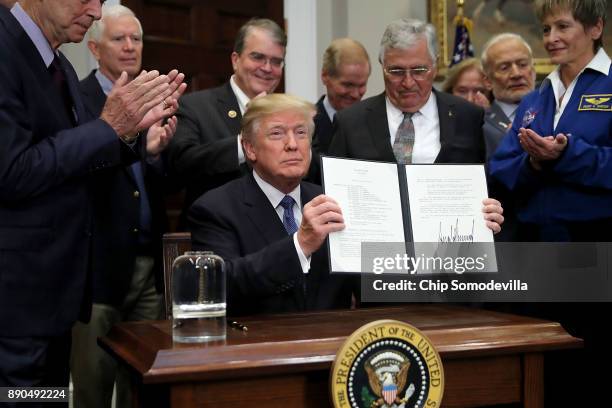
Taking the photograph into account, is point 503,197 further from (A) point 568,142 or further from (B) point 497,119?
(B) point 497,119

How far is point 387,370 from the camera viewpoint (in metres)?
1.96

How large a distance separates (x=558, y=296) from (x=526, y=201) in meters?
0.40

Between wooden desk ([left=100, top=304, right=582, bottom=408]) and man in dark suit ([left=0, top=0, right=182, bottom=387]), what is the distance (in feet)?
0.68

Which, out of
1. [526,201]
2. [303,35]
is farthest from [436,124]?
[303,35]

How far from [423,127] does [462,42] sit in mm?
3132

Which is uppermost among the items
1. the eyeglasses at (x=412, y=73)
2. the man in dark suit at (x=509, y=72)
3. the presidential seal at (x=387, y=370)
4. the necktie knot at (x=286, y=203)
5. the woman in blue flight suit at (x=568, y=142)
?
the man in dark suit at (x=509, y=72)

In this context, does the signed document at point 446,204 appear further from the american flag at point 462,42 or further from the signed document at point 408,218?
the american flag at point 462,42

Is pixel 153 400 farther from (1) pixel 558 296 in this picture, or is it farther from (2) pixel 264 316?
(1) pixel 558 296

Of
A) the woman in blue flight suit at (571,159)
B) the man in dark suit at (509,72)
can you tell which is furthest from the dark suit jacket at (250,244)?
the man in dark suit at (509,72)

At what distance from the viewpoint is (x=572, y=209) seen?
3109mm

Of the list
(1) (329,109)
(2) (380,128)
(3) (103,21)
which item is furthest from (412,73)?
(3) (103,21)

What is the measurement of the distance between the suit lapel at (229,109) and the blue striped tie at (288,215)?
3.13 ft

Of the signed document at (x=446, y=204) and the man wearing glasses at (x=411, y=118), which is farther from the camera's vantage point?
the man wearing glasses at (x=411, y=118)

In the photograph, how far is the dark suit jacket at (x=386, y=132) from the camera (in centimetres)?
341
